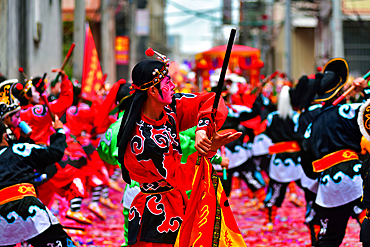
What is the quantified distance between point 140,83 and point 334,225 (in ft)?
8.52

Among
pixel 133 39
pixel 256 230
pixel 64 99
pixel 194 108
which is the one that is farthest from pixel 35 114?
pixel 133 39

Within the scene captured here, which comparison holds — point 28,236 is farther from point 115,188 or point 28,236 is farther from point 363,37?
point 363,37

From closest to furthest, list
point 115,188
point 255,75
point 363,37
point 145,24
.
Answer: point 115,188 → point 255,75 → point 145,24 → point 363,37

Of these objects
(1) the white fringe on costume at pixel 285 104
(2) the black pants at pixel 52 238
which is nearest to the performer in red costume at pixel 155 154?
(2) the black pants at pixel 52 238

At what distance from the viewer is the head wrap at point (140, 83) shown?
12.8 feet

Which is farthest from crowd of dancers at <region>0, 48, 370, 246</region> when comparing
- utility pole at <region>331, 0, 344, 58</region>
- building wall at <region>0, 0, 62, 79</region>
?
utility pole at <region>331, 0, 344, 58</region>

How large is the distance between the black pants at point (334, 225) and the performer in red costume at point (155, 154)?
1927 millimetres

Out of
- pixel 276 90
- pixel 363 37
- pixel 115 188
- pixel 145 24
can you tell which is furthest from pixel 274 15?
pixel 115 188

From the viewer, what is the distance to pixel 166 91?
3.90 metres

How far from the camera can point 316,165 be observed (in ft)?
18.3

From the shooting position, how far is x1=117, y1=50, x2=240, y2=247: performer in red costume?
388 centimetres

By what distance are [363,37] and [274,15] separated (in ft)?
42.7

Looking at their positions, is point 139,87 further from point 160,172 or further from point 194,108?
point 160,172

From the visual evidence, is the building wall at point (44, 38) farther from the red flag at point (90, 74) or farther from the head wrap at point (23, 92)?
the head wrap at point (23, 92)
